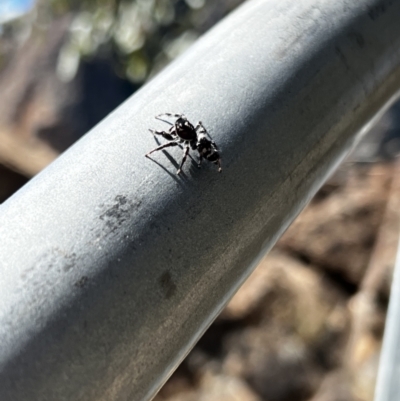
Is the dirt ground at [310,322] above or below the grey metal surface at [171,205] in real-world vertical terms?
below

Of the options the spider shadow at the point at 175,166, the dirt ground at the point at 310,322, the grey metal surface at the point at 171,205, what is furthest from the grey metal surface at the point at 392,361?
the dirt ground at the point at 310,322

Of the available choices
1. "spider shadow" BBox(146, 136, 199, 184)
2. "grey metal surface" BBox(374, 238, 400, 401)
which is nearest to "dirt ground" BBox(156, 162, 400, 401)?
"grey metal surface" BBox(374, 238, 400, 401)

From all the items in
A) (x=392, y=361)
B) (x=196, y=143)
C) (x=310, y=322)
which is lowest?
(x=310, y=322)

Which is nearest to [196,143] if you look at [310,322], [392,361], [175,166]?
[175,166]

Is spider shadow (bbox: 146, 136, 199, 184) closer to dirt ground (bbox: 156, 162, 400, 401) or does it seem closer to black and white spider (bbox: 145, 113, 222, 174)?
black and white spider (bbox: 145, 113, 222, 174)

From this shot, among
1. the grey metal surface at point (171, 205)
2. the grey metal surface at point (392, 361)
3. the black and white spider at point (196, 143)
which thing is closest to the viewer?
the grey metal surface at point (171, 205)

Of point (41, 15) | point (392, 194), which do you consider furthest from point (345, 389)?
point (41, 15)

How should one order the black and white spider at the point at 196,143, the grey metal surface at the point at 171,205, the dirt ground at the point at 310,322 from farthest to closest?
the dirt ground at the point at 310,322 < the black and white spider at the point at 196,143 < the grey metal surface at the point at 171,205

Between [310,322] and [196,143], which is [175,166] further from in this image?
[310,322]

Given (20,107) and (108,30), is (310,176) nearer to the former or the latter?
(108,30)

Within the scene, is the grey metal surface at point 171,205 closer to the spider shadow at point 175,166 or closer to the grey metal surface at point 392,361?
the spider shadow at point 175,166

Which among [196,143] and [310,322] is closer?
[196,143]
